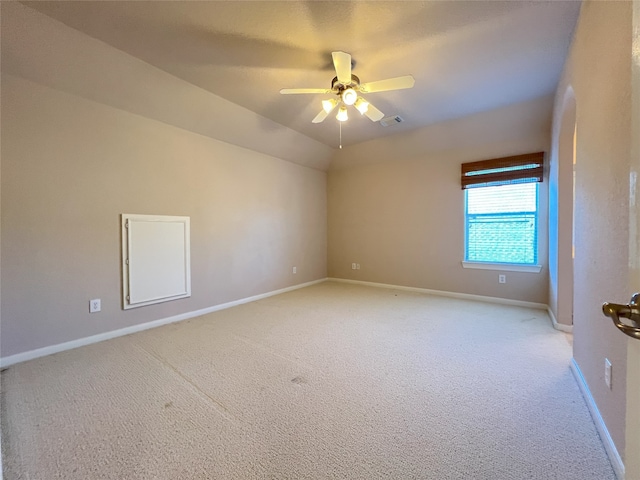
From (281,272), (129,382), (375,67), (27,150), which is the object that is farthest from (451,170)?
(27,150)

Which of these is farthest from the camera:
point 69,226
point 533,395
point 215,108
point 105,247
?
point 215,108

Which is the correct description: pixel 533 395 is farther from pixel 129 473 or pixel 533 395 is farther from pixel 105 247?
pixel 105 247

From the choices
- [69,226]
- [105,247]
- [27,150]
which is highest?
[27,150]

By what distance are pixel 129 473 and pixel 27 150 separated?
8.68 feet

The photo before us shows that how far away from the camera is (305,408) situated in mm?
1614

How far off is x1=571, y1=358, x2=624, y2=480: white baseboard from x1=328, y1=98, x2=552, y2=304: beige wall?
224 centimetres

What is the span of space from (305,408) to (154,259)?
2.45m

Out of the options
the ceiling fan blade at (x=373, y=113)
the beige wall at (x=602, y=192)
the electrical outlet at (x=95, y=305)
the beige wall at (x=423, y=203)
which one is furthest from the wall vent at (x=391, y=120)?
the electrical outlet at (x=95, y=305)

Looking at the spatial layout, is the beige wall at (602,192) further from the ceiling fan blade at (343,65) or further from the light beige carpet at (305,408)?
the ceiling fan blade at (343,65)

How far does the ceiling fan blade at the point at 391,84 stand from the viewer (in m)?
2.14

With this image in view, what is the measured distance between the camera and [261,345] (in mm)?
2529

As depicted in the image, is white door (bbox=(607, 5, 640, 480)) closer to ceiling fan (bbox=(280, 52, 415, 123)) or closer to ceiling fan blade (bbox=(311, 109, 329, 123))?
ceiling fan (bbox=(280, 52, 415, 123))

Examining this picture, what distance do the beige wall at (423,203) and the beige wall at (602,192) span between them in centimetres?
193

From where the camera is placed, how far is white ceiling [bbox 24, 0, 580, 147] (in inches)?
73.5
